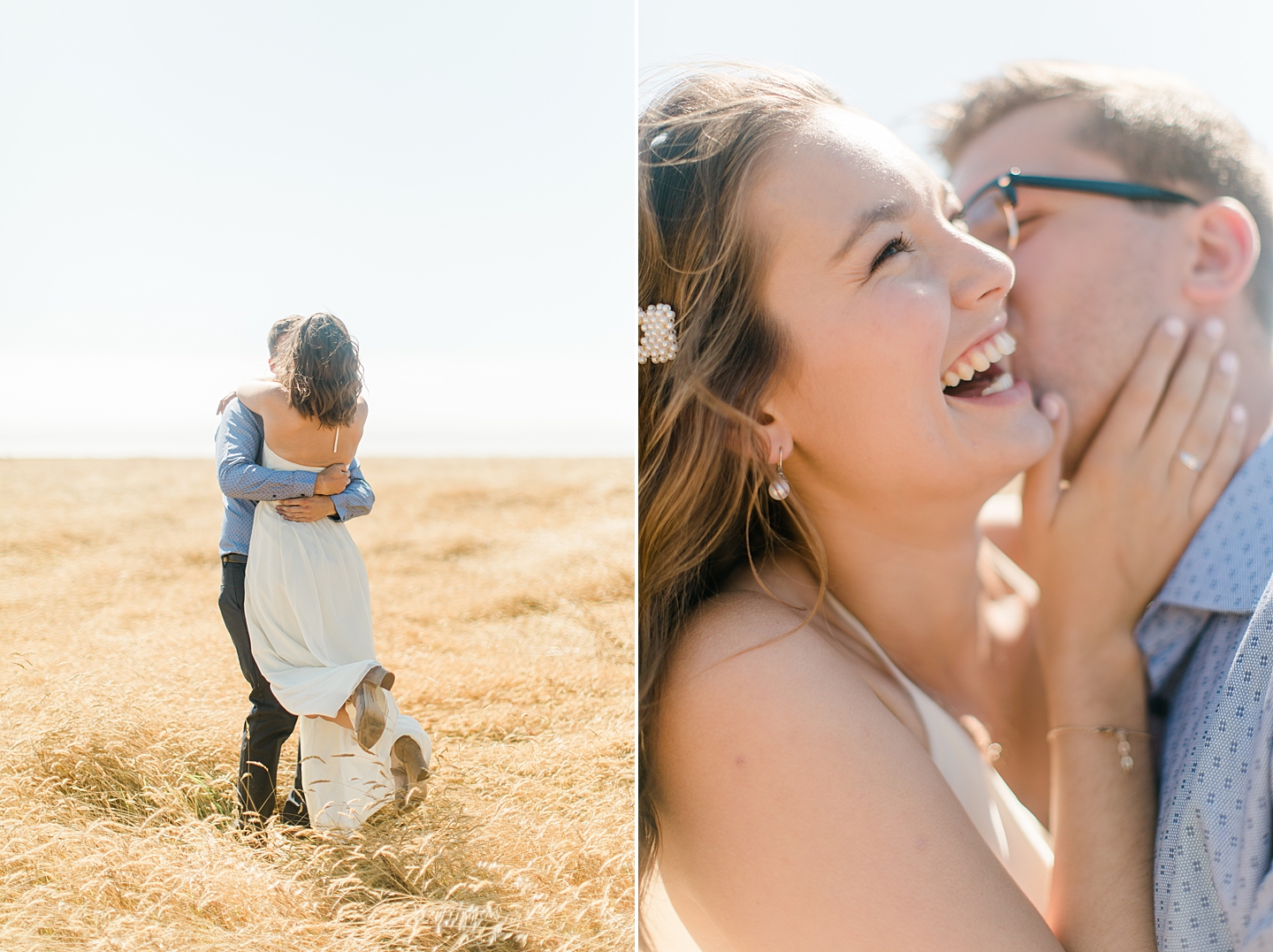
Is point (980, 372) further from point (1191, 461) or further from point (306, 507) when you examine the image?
point (306, 507)

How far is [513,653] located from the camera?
12.5 feet

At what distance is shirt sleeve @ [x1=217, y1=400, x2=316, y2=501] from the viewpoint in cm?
190

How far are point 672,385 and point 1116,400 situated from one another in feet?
4.31

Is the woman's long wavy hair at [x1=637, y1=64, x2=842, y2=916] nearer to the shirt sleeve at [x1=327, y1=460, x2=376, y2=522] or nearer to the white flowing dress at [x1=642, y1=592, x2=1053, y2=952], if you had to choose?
the white flowing dress at [x1=642, y1=592, x2=1053, y2=952]

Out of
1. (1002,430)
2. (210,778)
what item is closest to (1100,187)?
(1002,430)

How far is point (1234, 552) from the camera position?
1.91 metres

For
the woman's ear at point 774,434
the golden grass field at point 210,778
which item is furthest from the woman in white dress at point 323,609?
the woman's ear at point 774,434

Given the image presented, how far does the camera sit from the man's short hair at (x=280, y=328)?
6.40 feet

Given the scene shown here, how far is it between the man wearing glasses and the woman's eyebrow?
0.79 meters

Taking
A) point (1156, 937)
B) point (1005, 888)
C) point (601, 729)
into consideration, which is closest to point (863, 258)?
point (1005, 888)

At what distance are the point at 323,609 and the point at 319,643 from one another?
0.09m

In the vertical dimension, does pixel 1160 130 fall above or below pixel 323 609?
above

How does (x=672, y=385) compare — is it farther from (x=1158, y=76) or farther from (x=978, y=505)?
(x=1158, y=76)

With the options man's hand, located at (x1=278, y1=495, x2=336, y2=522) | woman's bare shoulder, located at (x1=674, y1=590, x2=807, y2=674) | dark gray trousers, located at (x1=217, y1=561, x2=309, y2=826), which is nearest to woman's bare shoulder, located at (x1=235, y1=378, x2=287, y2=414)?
man's hand, located at (x1=278, y1=495, x2=336, y2=522)
